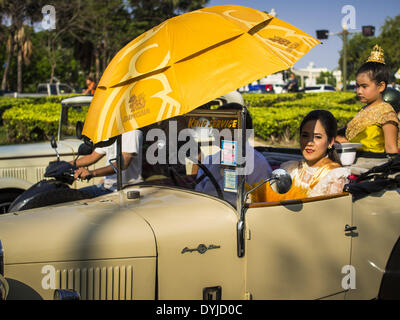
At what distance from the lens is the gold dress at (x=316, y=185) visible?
292cm

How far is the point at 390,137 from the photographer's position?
3.36 metres

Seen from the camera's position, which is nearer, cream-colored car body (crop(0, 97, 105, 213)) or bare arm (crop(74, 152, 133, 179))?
bare arm (crop(74, 152, 133, 179))

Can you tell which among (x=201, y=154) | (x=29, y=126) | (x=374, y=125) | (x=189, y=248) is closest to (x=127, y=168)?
(x=201, y=154)

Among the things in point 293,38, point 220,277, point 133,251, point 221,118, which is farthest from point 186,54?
point 220,277

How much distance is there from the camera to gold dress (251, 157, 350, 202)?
2922mm

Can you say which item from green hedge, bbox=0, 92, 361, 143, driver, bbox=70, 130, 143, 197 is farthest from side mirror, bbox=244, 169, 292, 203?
green hedge, bbox=0, 92, 361, 143

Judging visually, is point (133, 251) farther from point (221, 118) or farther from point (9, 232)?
point (221, 118)

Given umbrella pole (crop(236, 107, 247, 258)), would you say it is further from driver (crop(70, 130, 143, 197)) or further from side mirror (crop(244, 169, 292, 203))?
driver (crop(70, 130, 143, 197))

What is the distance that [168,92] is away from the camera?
2391 mm

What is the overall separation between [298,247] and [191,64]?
1291 millimetres

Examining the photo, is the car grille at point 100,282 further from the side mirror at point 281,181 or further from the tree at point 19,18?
the tree at point 19,18

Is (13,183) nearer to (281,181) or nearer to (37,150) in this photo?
(37,150)

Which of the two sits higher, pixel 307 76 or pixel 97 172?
pixel 307 76

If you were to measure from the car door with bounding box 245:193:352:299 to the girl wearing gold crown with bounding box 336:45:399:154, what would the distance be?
81 cm
